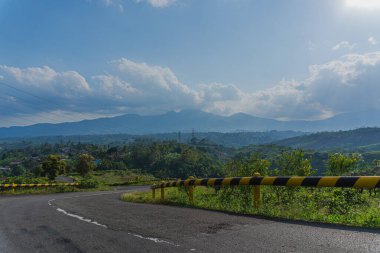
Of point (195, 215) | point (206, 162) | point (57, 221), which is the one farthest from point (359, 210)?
point (206, 162)

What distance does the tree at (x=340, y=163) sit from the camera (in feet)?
33.3

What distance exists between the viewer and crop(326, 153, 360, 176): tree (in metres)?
10.1

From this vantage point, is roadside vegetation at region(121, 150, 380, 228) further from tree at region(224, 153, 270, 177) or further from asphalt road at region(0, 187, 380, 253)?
asphalt road at region(0, 187, 380, 253)

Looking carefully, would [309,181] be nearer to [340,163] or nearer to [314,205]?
[314,205]

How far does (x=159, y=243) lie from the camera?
557 centimetres

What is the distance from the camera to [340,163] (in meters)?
10.2

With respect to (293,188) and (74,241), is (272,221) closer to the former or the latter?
(293,188)

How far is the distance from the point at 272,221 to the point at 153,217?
2.68m

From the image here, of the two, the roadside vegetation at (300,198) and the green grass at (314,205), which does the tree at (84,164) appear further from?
the green grass at (314,205)

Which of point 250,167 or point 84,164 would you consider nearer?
point 250,167

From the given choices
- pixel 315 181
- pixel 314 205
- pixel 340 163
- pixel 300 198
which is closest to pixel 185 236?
pixel 315 181

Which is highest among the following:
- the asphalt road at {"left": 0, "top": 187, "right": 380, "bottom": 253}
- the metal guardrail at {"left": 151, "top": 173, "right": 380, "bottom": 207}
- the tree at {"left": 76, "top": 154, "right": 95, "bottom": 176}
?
the metal guardrail at {"left": 151, "top": 173, "right": 380, "bottom": 207}

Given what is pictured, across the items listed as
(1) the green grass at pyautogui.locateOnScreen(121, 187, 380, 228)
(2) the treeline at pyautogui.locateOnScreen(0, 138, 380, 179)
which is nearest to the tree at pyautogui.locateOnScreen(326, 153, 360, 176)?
(2) the treeline at pyautogui.locateOnScreen(0, 138, 380, 179)

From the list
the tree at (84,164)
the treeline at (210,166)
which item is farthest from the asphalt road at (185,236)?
the tree at (84,164)
